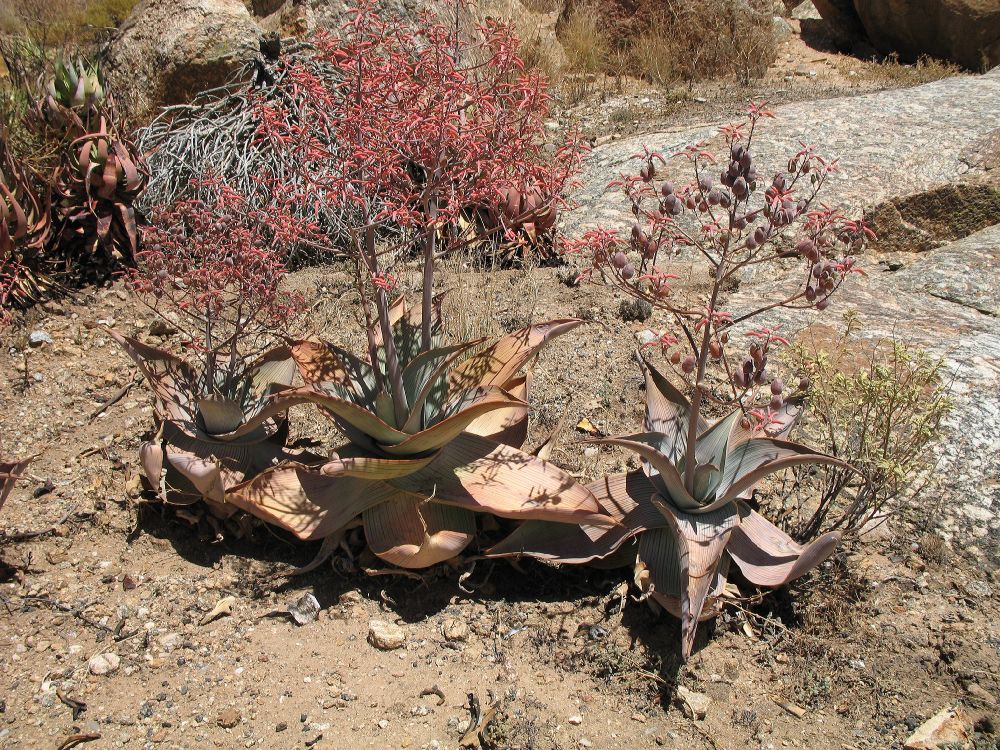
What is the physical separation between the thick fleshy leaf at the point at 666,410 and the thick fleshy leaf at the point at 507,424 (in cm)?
47

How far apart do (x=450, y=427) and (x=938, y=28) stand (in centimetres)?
1184

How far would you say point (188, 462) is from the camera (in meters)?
3.07

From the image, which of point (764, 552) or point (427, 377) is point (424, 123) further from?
point (764, 552)

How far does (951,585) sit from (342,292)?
138 inches

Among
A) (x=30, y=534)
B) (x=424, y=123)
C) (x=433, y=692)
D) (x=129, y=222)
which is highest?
(x=424, y=123)

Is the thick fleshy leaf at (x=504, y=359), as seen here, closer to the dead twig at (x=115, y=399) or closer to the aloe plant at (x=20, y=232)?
the dead twig at (x=115, y=399)

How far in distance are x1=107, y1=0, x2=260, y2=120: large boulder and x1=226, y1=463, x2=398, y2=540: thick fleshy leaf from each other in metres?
4.92

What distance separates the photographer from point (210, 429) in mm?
3248

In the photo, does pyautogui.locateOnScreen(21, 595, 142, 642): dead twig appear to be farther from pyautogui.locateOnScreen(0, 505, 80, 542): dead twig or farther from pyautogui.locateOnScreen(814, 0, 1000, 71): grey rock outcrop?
pyautogui.locateOnScreen(814, 0, 1000, 71): grey rock outcrop

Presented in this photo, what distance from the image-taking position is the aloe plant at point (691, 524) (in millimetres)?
2631

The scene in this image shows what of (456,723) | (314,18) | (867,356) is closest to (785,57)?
(314,18)

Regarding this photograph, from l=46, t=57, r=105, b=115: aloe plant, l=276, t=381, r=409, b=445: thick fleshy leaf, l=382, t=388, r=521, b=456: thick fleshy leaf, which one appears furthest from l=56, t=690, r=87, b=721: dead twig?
l=46, t=57, r=105, b=115: aloe plant

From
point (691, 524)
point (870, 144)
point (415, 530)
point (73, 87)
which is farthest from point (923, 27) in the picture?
point (415, 530)

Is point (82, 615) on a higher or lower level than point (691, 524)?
lower
